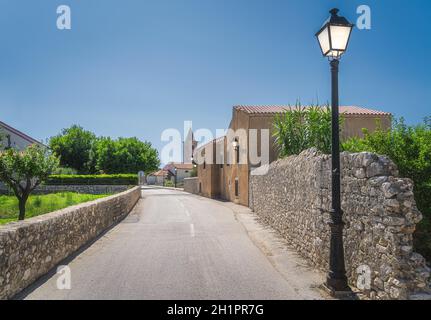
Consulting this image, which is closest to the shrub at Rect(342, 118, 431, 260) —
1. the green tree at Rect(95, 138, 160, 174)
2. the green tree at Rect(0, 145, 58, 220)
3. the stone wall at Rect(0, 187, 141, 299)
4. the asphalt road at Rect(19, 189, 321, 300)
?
the asphalt road at Rect(19, 189, 321, 300)

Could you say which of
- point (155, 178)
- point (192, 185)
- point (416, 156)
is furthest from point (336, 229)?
point (155, 178)

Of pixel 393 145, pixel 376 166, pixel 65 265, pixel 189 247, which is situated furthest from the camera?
pixel 189 247

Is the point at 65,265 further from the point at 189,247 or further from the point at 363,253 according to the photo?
the point at 363,253

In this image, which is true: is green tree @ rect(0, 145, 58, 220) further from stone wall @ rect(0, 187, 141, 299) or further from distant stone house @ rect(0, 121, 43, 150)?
distant stone house @ rect(0, 121, 43, 150)

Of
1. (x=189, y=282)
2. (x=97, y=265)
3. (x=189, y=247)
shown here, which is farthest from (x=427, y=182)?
(x=97, y=265)

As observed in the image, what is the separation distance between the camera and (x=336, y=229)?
6031mm

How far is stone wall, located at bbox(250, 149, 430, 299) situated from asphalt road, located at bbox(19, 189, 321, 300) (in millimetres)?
963

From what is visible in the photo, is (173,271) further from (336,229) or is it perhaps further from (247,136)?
(247,136)

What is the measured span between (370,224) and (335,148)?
1.38 m

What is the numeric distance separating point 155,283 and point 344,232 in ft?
11.5

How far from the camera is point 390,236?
5023mm

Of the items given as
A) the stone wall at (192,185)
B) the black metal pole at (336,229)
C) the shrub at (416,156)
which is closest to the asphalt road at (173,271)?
the black metal pole at (336,229)

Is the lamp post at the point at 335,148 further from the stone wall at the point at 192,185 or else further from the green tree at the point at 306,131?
the stone wall at the point at 192,185

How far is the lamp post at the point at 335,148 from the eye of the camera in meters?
5.87
